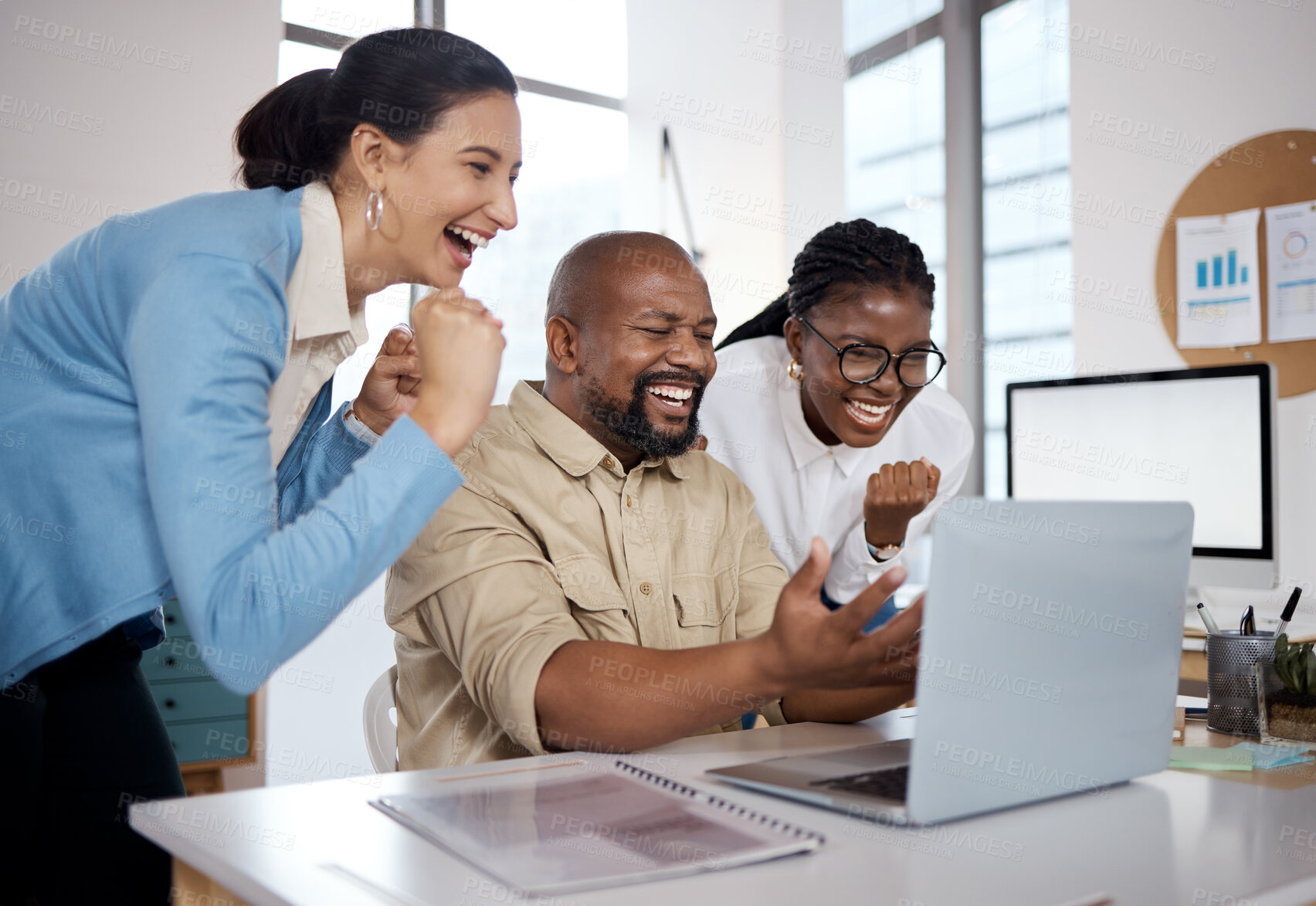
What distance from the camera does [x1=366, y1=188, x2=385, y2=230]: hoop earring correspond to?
1268 millimetres

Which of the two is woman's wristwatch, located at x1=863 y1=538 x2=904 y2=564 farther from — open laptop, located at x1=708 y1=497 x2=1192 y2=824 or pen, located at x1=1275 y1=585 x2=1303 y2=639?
open laptop, located at x1=708 y1=497 x2=1192 y2=824

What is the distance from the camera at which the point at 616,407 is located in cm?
162

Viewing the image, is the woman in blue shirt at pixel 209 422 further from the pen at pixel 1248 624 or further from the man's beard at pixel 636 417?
the pen at pixel 1248 624

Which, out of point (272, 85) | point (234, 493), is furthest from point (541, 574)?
point (272, 85)

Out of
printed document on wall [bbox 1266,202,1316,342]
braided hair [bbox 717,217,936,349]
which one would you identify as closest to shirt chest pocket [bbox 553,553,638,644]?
braided hair [bbox 717,217,936,349]

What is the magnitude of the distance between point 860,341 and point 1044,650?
1.21m

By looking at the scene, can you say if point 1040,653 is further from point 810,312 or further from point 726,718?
point 810,312

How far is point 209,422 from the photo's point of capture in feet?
3.15

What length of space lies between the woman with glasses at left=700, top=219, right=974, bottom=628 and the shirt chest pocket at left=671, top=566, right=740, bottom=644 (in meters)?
0.45

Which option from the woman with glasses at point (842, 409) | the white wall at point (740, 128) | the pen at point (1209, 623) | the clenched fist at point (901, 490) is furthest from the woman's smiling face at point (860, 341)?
the white wall at point (740, 128)

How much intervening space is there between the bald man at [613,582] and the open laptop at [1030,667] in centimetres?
10

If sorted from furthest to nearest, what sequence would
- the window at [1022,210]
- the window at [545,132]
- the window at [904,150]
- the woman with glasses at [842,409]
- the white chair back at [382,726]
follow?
1. the window at [904,150]
2. the window at [545,132]
3. the window at [1022,210]
4. the woman with glasses at [842,409]
5. the white chair back at [382,726]

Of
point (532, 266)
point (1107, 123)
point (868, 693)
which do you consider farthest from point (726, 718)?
point (532, 266)

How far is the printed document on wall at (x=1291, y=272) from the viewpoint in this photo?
10.2 feet
